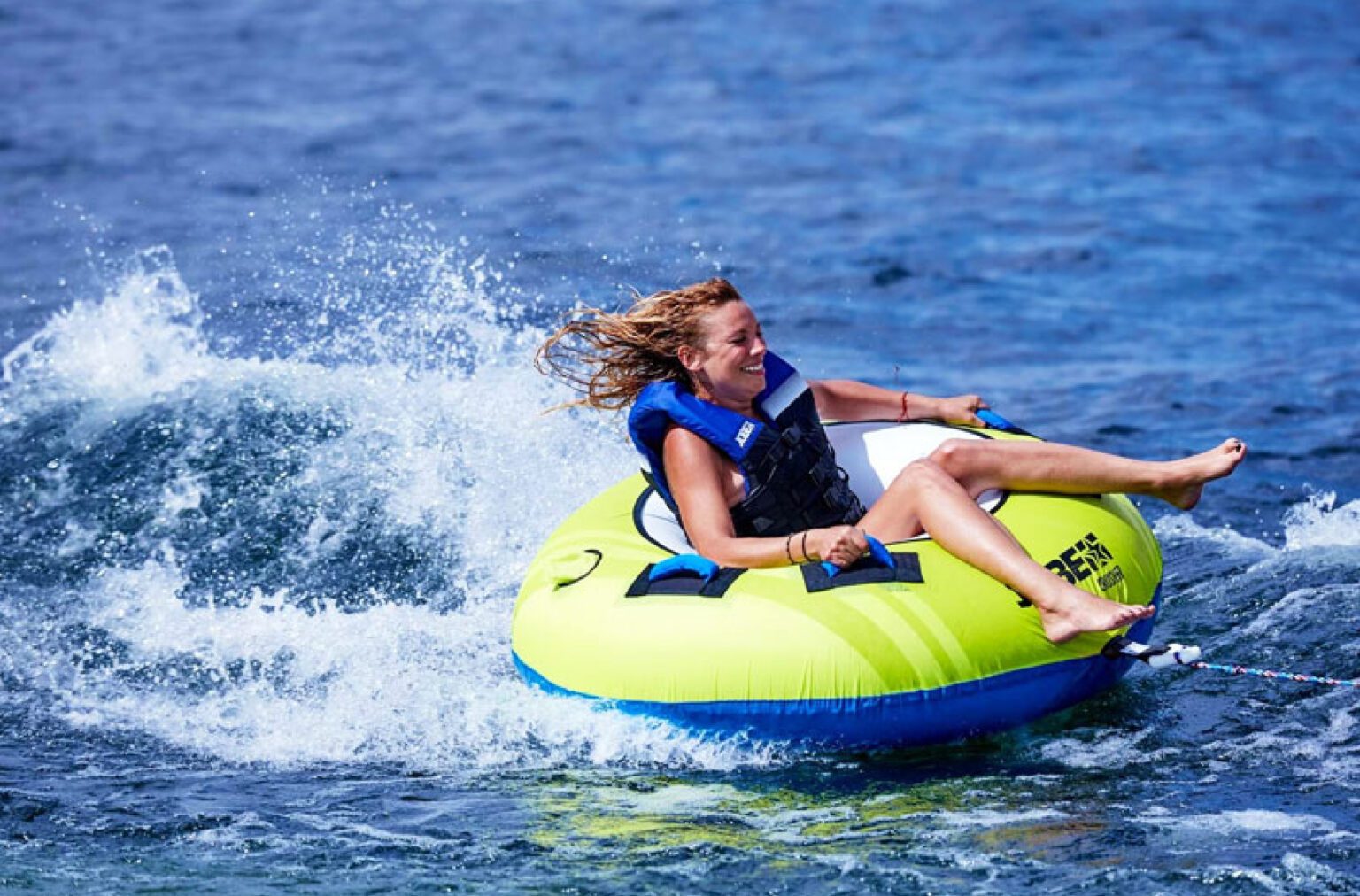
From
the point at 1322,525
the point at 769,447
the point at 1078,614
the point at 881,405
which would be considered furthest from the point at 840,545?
the point at 1322,525

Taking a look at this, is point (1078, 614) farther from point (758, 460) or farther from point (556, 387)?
point (556, 387)

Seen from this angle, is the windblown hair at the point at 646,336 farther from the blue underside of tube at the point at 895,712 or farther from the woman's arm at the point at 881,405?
the blue underside of tube at the point at 895,712

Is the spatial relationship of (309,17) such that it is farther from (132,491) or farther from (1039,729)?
(1039,729)

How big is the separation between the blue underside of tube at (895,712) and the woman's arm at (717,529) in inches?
18.2

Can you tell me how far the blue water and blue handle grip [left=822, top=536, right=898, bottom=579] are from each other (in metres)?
0.57

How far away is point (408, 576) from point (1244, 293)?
6.47m

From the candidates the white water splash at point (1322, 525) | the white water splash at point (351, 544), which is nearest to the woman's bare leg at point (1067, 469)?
the white water splash at point (351, 544)

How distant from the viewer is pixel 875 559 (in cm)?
561

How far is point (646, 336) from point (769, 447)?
0.54 m

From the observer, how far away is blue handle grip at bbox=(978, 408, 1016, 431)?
6758 mm

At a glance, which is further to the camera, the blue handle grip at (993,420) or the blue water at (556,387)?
the blue handle grip at (993,420)

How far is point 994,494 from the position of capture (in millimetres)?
6180

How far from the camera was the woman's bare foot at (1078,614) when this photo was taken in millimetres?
5438

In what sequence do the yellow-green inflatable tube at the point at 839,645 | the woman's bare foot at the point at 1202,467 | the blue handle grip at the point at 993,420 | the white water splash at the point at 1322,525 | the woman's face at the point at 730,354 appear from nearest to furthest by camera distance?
1. the yellow-green inflatable tube at the point at 839,645
2. the woman's face at the point at 730,354
3. the woman's bare foot at the point at 1202,467
4. the blue handle grip at the point at 993,420
5. the white water splash at the point at 1322,525
